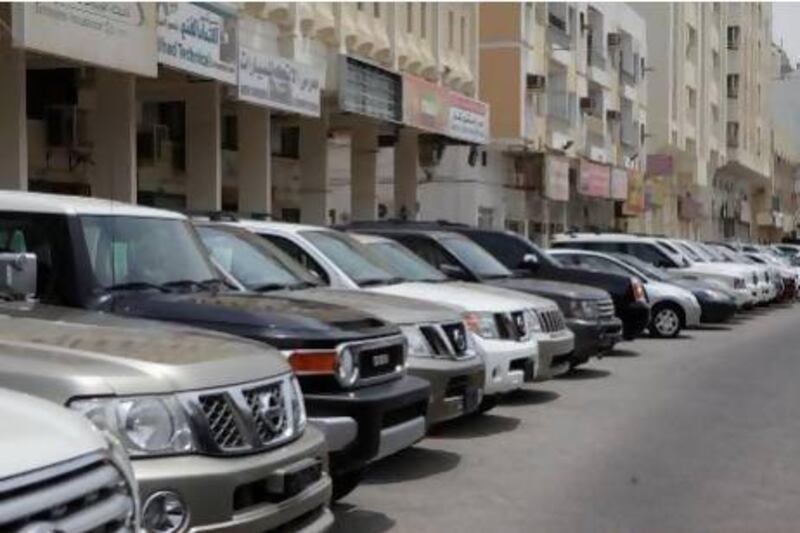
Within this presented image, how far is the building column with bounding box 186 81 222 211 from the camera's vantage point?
22719 millimetres

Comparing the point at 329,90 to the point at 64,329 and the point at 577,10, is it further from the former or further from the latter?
the point at 577,10

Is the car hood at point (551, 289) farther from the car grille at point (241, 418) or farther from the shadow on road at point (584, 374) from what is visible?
the car grille at point (241, 418)

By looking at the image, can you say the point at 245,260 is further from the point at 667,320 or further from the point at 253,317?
the point at 667,320

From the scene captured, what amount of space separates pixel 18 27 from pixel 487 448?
8.77m

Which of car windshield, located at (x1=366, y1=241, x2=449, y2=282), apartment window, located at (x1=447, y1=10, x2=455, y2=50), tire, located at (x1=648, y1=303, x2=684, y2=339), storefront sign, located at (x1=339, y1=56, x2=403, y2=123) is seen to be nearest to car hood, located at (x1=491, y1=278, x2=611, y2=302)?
car windshield, located at (x1=366, y1=241, x2=449, y2=282)

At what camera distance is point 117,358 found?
471 centimetres

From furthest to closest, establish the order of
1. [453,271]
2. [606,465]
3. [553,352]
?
[453,271] → [553,352] → [606,465]

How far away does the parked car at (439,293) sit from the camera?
10195 mm

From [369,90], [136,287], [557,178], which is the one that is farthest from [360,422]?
[557,178]

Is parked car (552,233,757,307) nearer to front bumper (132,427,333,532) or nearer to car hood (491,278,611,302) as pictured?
car hood (491,278,611,302)

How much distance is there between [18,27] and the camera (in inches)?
586

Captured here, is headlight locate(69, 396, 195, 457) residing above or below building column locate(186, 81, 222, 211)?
below

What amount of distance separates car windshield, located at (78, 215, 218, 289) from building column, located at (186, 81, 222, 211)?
50.5 feet

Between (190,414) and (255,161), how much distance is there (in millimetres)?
20618
